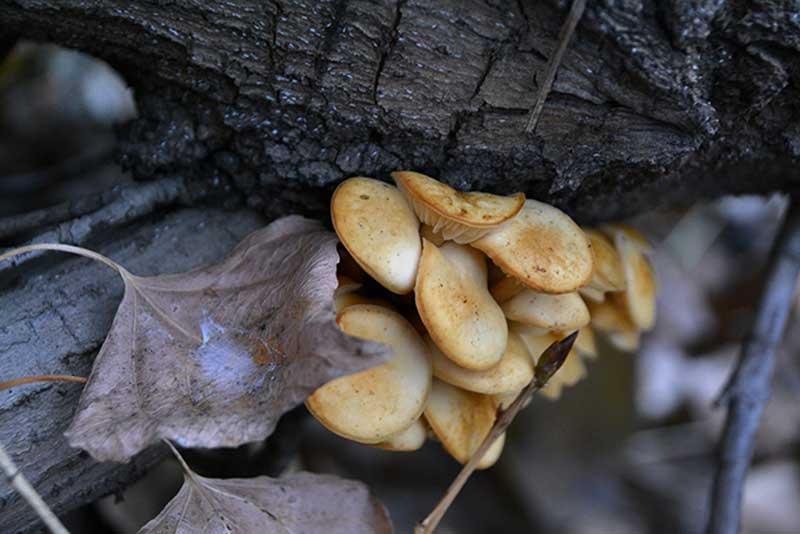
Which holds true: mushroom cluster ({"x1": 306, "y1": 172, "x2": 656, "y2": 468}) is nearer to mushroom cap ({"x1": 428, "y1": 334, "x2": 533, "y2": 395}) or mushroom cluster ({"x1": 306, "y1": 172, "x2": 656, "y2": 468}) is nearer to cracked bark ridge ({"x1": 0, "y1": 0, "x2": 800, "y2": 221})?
mushroom cap ({"x1": 428, "y1": 334, "x2": 533, "y2": 395})

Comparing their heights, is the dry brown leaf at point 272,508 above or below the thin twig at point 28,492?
below

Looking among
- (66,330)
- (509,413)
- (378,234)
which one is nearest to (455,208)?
(378,234)

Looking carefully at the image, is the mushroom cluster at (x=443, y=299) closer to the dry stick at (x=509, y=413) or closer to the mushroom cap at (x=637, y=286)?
the dry stick at (x=509, y=413)

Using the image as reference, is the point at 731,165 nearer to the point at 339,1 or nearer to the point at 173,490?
the point at 339,1

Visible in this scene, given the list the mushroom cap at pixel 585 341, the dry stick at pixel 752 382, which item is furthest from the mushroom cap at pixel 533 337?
the dry stick at pixel 752 382

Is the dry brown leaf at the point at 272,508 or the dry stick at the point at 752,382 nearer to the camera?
the dry brown leaf at the point at 272,508

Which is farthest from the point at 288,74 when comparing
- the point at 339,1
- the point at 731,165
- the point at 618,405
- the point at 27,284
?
the point at 618,405

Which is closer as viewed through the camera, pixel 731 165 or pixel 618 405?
pixel 731 165
